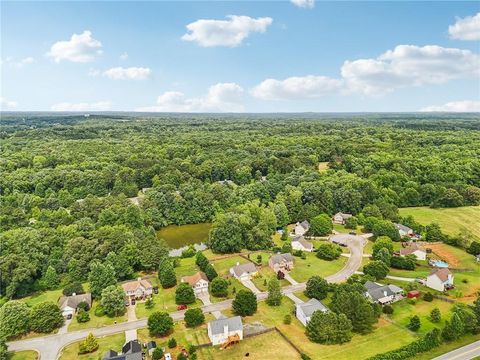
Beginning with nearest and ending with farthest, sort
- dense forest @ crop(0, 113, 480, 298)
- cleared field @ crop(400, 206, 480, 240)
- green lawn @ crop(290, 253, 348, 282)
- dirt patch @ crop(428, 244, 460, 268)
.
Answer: green lawn @ crop(290, 253, 348, 282)
dense forest @ crop(0, 113, 480, 298)
dirt patch @ crop(428, 244, 460, 268)
cleared field @ crop(400, 206, 480, 240)

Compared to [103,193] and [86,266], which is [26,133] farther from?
[86,266]

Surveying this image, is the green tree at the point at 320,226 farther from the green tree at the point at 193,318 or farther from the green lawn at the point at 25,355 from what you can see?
the green lawn at the point at 25,355

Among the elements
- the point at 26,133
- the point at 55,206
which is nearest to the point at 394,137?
the point at 55,206

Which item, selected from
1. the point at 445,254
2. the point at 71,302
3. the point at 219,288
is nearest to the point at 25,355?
the point at 71,302

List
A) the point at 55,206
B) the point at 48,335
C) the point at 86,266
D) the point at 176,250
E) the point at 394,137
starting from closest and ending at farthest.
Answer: the point at 48,335, the point at 86,266, the point at 176,250, the point at 55,206, the point at 394,137

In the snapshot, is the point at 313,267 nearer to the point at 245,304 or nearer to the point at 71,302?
the point at 245,304

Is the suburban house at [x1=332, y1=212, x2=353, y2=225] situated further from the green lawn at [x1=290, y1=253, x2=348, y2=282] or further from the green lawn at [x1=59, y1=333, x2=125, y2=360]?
the green lawn at [x1=59, y1=333, x2=125, y2=360]

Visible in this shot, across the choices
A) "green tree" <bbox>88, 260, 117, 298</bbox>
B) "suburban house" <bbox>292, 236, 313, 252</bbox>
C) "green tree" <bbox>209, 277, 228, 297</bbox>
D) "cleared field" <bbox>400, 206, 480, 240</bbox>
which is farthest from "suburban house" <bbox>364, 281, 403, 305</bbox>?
"cleared field" <bbox>400, 206, 480, 240</bbox>
